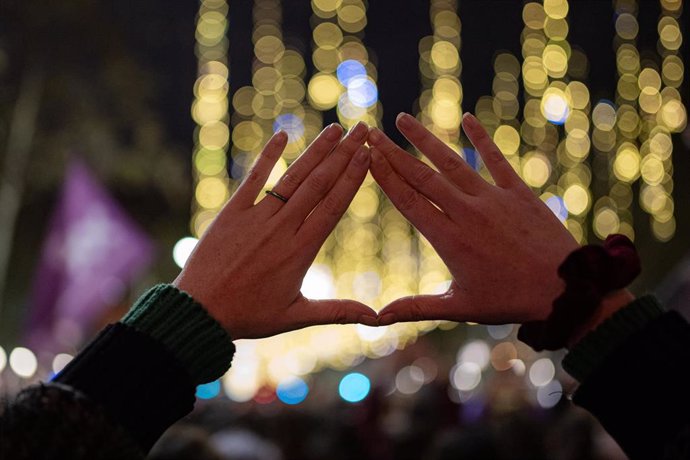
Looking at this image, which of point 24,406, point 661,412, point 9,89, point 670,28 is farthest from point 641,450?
point 9,89

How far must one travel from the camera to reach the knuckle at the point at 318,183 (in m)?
2.04

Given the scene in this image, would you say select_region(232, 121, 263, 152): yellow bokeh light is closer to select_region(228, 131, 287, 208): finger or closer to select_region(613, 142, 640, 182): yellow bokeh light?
select_region(613, 142, 640, 182): yellow bokeh light

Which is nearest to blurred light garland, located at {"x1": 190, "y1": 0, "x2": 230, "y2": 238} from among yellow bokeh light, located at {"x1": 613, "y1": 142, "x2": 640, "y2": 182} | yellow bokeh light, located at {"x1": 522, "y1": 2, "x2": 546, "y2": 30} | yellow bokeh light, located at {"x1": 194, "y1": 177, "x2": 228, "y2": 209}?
yellow bokeh light, located at {"x1": 194, "y1": 177, "x2": 228, "y2": 209}

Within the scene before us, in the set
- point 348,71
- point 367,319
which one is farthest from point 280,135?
point 348,71

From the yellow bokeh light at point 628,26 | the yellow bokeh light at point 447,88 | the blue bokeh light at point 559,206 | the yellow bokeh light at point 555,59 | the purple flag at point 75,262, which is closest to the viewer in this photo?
the yellow bokeh light at point 628,26

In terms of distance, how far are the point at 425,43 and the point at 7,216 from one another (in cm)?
814

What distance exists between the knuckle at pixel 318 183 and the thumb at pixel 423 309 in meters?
0.28

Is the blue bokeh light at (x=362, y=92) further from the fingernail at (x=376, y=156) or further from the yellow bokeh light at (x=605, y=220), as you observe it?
the fingernail at (x=376, y=156)

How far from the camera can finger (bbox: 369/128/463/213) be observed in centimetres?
197

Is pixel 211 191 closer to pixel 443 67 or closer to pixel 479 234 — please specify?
pixel 443 67

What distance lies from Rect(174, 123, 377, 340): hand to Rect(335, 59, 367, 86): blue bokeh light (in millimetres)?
10219

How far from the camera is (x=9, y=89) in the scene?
13.8m

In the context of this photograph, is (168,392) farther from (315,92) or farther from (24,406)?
(315,92)

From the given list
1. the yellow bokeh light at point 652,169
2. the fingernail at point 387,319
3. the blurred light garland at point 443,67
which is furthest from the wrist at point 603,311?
the yellow bokeh light at point 652,169
